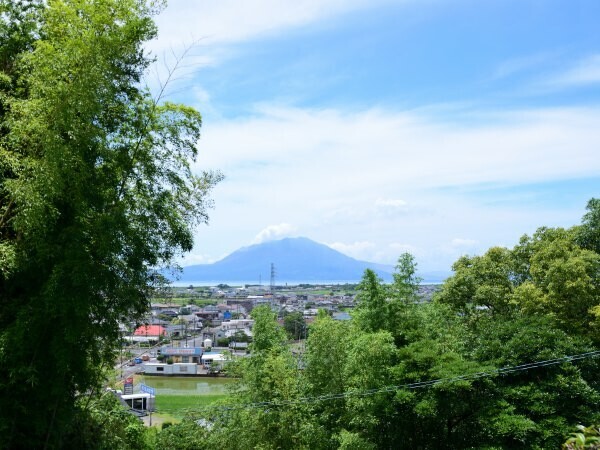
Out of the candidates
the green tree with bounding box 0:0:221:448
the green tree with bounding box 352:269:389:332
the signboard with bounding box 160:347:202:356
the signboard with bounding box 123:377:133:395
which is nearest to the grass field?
the signboard with bounding box 123:377:133:395

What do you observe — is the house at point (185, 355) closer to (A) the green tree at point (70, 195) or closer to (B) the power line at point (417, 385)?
(B) the power line at point (417, 385)

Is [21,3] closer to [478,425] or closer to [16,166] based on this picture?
[16,166]

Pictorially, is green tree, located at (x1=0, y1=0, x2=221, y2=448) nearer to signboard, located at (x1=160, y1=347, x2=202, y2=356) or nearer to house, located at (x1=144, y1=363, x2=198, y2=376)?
house, located at (x1=144, y1=363, x2=198, y2=376)

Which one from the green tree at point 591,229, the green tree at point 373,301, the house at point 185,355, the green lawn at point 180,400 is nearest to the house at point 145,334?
the house at point 185,355

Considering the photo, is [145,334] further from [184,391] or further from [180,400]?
[184,391]

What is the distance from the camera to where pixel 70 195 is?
4.67 meters

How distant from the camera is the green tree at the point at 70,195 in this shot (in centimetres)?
447

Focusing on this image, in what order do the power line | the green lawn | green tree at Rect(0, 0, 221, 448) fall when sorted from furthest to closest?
1. the green lawn
2. the power line
3. green tree at Rect(0, 0, 221, 448)

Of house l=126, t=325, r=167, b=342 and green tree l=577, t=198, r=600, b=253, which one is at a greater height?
green tree l=577, t=198, r=600, b=253

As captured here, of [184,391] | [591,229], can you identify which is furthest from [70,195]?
[184,391]

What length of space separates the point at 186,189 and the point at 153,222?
685 mm

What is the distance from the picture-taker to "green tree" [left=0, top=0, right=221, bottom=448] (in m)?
4.47

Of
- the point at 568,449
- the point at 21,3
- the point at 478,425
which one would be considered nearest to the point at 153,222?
the point at 21,3

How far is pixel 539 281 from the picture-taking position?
11219 millimetres
